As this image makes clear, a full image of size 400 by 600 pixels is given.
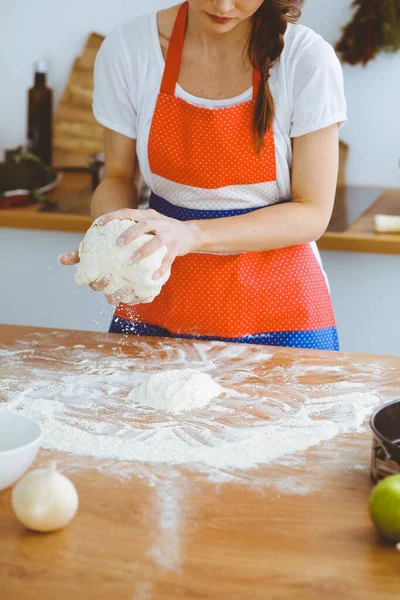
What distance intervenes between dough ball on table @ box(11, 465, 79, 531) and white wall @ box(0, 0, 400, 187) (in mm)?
2268

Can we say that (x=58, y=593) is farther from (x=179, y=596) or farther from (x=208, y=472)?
(x=208, y=472)

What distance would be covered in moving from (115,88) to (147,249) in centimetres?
53

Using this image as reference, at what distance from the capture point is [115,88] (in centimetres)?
175

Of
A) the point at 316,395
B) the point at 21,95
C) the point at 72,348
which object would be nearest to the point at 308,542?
the point at 316,395

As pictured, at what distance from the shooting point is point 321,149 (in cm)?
164

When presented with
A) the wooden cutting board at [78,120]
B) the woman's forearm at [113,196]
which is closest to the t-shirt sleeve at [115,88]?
the woman's forearm at [113,196]

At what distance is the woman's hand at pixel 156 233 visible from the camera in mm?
1371

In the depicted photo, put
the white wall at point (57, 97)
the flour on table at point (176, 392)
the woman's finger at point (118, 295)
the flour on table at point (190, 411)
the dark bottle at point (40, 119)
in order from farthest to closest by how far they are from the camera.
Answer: the dark bottle at point (40, 119) → the white wall at point (57, 97) → the woman's finger at point (118, 295) → the flour on table at point (176, 392) → the flour on table at point (190, 411)

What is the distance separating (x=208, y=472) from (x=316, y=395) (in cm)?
34

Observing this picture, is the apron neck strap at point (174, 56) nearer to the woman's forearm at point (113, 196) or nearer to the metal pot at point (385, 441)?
the woman's forearm at point (113, 196)

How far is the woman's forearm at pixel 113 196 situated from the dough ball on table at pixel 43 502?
895 mm

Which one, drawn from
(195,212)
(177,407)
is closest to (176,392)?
(177,407)

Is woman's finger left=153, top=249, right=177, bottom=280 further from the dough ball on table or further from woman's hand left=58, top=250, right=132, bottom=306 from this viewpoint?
the dough ball on table

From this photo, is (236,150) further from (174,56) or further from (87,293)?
(87,293)
